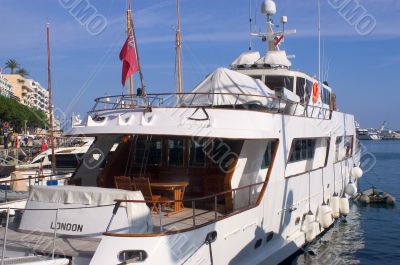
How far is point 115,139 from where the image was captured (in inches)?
482

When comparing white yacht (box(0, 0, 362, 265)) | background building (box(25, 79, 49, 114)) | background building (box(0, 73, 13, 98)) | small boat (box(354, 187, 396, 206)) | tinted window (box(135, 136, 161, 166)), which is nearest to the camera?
white yacht (box(0, 0, 362, 265))

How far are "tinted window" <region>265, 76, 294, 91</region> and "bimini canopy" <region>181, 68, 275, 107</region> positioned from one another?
2.81 meters

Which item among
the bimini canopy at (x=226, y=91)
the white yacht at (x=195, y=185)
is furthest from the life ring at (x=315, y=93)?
the bimini canopy at (x=226, y=91)

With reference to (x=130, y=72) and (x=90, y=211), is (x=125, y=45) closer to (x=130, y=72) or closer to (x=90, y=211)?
(x=130, y=72)

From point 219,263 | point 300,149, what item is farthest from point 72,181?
point 300,149

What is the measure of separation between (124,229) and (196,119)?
102 inches

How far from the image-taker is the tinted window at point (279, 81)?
47.3ft

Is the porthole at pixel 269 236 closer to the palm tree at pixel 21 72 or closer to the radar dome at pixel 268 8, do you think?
the radar dome at pixel 268 8

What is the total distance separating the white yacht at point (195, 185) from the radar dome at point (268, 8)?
4.58 m

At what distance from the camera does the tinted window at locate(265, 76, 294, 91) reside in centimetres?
1442

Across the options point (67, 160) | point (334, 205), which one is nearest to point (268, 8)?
point (334, 205)

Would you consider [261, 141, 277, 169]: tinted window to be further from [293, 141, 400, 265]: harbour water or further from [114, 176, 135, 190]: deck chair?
[114, 176, 135, 190]: deck chair

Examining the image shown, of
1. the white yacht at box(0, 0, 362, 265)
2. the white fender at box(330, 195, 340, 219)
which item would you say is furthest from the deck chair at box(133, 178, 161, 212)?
the white fender at box(330, 195, 340, 219)

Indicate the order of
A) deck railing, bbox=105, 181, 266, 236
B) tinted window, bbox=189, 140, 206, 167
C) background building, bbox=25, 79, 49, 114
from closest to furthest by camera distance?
1. deck railing, bbox=105, 181, 266, 236
2. tinted window, bbox=189, 140, 206, 167
3. background building, bbox=25, 79, 49, 114
